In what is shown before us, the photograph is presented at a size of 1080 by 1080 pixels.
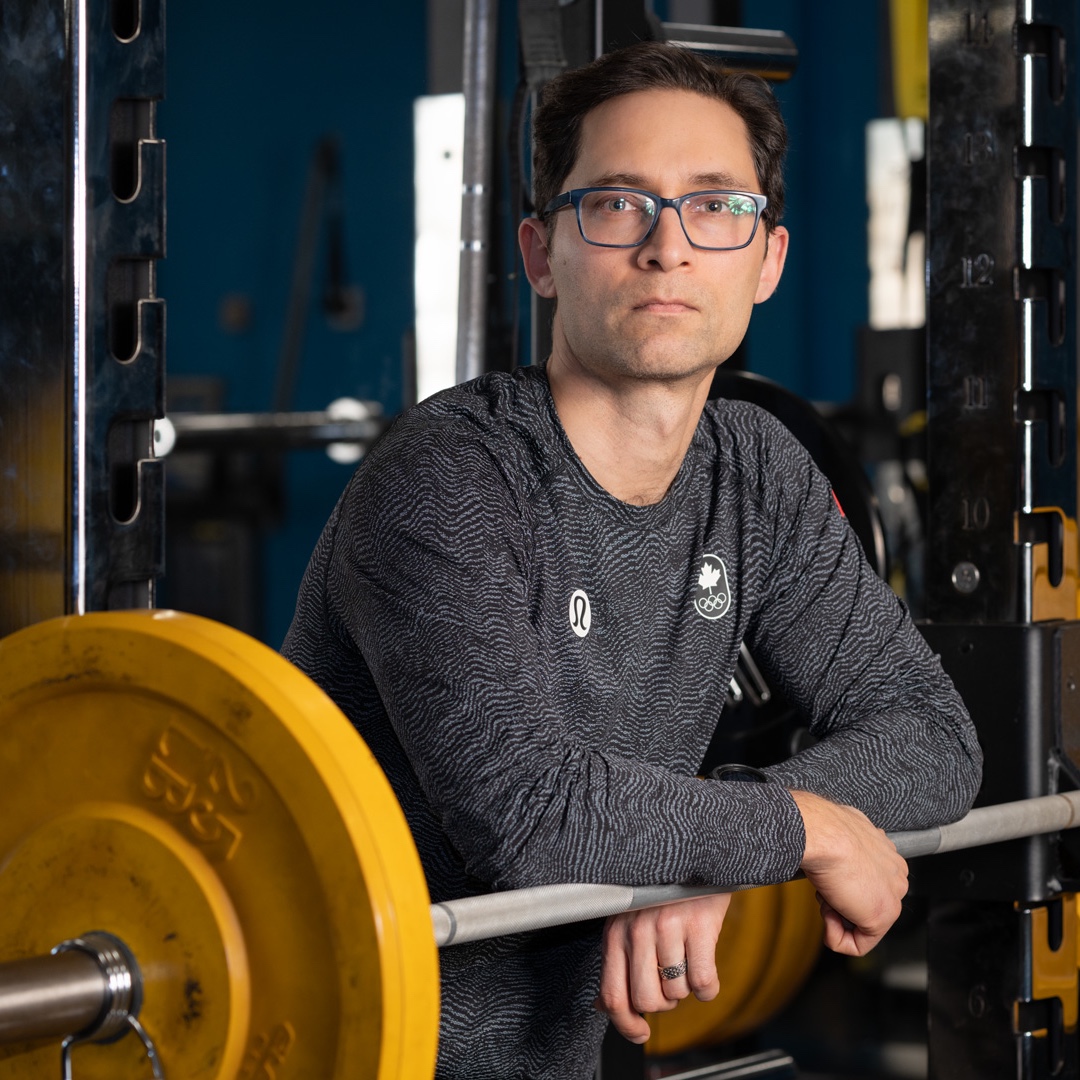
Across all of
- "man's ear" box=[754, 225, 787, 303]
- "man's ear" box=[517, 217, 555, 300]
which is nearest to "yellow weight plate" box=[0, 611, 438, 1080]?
"man's ear" box=[517, 217, 555, 300]

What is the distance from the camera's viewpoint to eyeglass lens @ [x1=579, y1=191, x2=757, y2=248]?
1412 mm

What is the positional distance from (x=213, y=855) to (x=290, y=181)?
139 inches

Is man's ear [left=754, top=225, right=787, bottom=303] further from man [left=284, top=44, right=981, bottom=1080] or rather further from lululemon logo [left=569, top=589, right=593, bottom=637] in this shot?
lululemon logo [left=569, top=589, right=593, bottom=637]

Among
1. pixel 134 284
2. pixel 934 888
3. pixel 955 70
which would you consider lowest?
pixel 934 888

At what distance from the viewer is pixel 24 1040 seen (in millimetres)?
939

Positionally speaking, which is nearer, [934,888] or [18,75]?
[18,75]

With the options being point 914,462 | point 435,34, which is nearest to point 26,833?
point 435,34

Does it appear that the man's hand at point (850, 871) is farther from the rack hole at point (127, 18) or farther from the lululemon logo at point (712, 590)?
the rack hole at point (127, 18)

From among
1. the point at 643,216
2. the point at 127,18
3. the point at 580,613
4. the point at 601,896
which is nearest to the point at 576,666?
the point at 580,613

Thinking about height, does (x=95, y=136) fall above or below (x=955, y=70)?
below

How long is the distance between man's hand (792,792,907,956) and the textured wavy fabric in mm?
34

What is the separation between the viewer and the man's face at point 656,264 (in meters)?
1.41

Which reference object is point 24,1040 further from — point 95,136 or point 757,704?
point 757,704

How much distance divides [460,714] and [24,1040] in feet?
1.29
